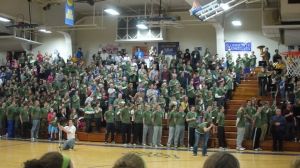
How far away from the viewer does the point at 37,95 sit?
22.1 m

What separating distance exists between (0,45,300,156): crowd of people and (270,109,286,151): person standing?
0.04m

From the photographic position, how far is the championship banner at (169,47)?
27500 millimetres

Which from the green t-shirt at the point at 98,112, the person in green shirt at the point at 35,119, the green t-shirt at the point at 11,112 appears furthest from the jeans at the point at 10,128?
the green t-shirt at the point at 98,112

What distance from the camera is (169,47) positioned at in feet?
90.7

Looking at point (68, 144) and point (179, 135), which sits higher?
point (179, 135)

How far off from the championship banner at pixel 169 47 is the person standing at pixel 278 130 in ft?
38.4

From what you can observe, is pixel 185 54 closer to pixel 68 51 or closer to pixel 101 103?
pixel 101 103

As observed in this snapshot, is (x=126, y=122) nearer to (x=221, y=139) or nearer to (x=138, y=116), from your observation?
(x=138, y=116)

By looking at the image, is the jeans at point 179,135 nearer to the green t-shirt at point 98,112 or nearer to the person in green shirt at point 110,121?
the person in green shirt at point 110,121

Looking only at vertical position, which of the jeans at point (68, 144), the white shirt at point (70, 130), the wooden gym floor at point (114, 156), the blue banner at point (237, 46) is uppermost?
the blue banner at point (237, 46)

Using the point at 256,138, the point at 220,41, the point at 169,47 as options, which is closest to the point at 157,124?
the point at 256,138

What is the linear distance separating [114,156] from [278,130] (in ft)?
21.3

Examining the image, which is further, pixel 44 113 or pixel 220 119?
pixel 44 113

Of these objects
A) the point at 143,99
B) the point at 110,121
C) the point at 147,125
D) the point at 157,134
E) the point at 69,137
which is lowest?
the point at 157,134
